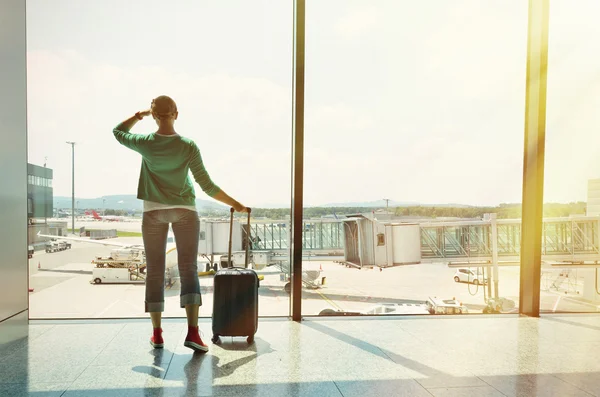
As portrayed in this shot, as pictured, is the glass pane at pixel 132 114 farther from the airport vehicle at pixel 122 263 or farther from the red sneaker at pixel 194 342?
the red sneaker at pixel 194 342

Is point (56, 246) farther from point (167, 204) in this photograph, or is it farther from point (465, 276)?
point (465, 276)

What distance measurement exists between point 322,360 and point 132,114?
163cm

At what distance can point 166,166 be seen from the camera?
2230mm

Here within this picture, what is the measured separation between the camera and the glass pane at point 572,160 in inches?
118

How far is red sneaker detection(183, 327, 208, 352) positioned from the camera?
2188 millimetres

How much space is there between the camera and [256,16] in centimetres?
402

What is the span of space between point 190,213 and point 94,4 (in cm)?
249

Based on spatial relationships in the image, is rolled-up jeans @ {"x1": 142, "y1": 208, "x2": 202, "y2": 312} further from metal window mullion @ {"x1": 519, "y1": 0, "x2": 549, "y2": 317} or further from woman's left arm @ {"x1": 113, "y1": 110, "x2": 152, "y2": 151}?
metal window mullion @ {"x1": 519, "y1": 0, "x2": 549, "y2": 317}

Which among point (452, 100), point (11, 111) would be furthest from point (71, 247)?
point (452, 100)

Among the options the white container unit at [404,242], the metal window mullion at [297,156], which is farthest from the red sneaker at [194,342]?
the white container unit at [404,242]

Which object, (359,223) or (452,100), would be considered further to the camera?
(452,100)

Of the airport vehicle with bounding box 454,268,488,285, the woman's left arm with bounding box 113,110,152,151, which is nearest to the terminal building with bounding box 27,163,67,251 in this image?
the woman's left arm with bounding box 113,110,152,151

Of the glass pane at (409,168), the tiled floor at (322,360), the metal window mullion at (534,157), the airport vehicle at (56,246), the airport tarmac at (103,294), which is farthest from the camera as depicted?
the glass pane at (409,168)

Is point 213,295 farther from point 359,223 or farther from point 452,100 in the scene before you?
point 452,100
